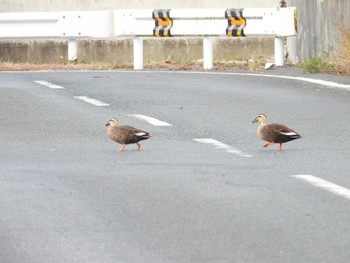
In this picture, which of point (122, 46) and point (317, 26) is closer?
point (317, 26)

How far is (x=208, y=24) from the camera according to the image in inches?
1147

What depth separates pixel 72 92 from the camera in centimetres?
2148

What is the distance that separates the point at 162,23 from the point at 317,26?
2960 mm

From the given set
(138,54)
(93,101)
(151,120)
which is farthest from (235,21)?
(151,120)

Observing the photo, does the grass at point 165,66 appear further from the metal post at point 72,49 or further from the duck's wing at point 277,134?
the duck's wing at point 277,134

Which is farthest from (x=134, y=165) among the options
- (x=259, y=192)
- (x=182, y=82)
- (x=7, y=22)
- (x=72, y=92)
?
(x=7, y=22)

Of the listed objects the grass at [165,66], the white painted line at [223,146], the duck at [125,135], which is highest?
the duck at [125,135]

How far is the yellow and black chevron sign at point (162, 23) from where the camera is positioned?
29391 millimetres

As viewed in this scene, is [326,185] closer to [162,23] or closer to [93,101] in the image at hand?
[93,101]

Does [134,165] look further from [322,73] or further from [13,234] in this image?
[322,73]

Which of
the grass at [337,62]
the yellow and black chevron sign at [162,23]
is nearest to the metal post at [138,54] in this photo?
the yellow and black chevron sign at [162,23]

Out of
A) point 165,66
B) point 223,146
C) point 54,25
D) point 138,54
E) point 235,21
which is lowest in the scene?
point 165,66

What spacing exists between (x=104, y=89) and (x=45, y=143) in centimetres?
730

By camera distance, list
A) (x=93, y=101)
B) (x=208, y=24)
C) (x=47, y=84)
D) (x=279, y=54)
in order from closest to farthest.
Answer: (x=93, y=101) < (x=47, y=84) < (x=279, y=54) < (x=208, y=24)
